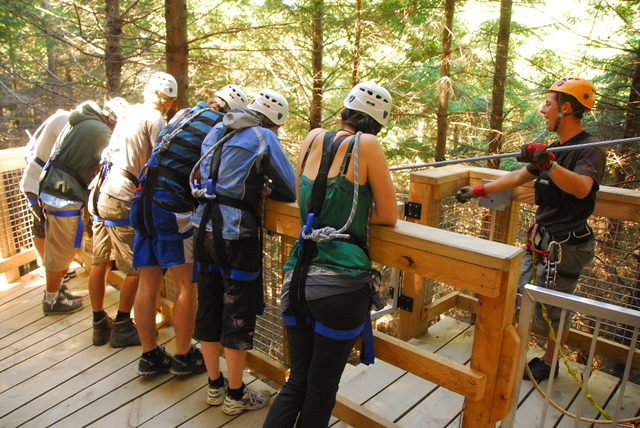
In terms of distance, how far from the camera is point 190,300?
311cm

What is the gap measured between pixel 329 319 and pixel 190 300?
138 centimetres

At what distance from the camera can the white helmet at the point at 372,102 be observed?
219 centimetres

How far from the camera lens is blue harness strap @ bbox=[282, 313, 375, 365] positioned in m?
2.11

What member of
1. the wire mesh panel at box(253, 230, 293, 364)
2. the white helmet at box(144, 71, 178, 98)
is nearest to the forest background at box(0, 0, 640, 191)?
the white helmet at box(144, 71, 178, 98)

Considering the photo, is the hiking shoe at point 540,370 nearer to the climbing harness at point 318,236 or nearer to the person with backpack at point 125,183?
the climbing harness at point 318,236

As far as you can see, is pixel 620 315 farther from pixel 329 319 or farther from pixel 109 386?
pixel 109 386

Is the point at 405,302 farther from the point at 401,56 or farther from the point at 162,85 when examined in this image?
the point at 401,56

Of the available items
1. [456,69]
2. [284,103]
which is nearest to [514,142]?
[456,69]

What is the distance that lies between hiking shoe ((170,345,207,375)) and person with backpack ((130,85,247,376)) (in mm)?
83

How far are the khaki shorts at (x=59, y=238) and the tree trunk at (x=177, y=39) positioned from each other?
269 centimetres

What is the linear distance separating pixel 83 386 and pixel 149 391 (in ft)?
1.66

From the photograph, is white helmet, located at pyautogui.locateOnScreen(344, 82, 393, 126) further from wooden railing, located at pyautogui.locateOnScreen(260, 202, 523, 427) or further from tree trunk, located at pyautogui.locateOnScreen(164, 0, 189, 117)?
tree trunk, located at pyautogui.locateOnScreen(164, 0, 189, 117)

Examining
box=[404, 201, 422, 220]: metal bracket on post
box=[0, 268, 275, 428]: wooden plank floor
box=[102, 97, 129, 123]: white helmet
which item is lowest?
box=[0, 268, 275, 428]: wooden plank floor

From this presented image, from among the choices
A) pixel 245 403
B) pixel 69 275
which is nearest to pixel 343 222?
pixel 245 403
